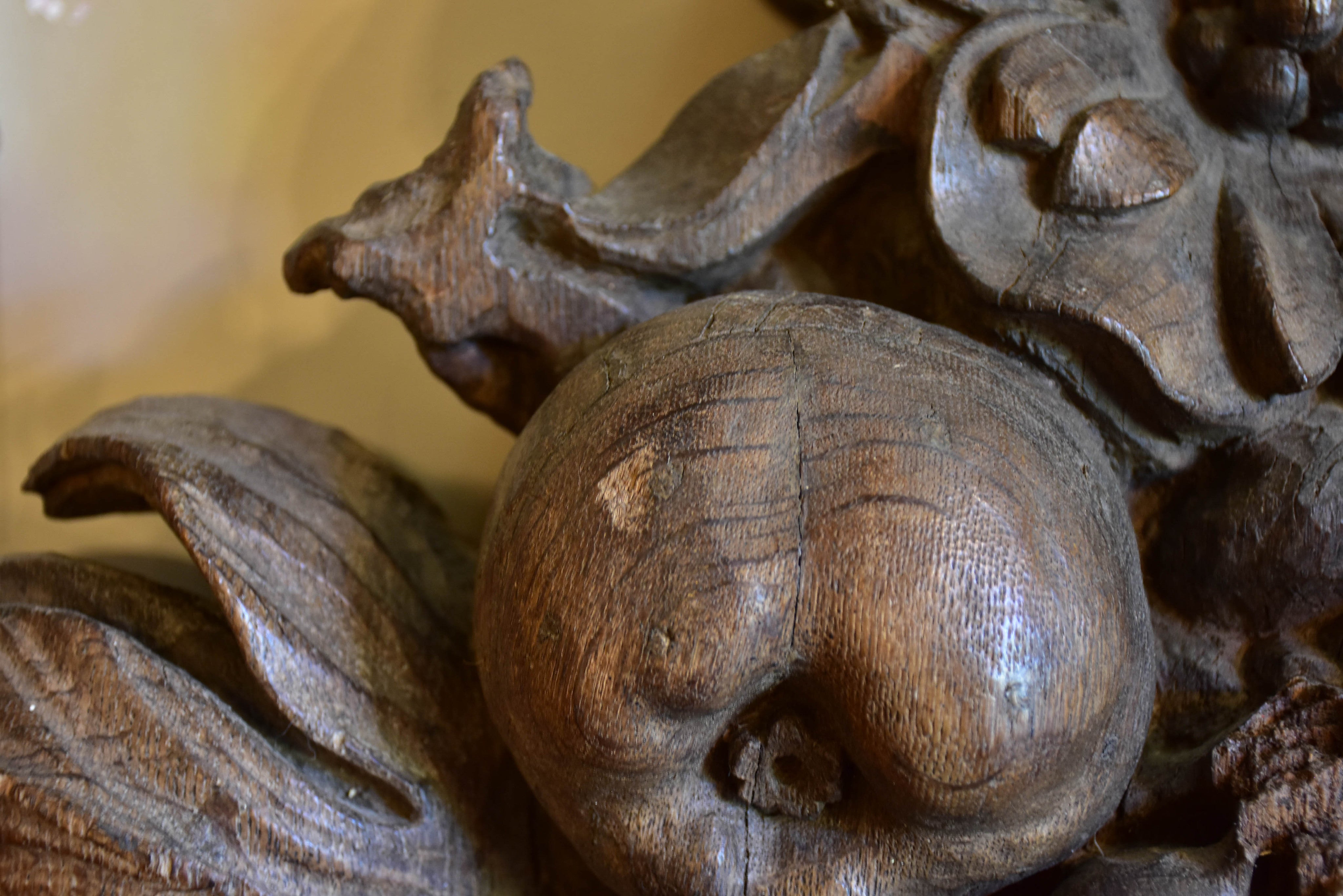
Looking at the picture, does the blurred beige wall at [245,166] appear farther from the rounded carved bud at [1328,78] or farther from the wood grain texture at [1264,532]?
the wood grain texture at [1264,532]

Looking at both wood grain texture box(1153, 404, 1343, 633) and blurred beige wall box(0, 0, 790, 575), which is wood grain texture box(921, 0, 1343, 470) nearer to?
wood grain texture box(1153, 404, 1343, 633)

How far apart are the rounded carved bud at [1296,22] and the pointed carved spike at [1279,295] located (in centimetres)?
12

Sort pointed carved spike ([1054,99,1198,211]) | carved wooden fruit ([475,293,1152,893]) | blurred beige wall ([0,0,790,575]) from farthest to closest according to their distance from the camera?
blurred beige wall ([0,0,790,575]), pointed carved spike ([1054,99,1198,211]), carved wooden fruit ([475,293,1152,893])

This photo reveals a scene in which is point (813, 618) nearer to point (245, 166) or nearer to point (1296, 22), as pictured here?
point (1296, 22)

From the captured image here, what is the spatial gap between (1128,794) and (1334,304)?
413 mm

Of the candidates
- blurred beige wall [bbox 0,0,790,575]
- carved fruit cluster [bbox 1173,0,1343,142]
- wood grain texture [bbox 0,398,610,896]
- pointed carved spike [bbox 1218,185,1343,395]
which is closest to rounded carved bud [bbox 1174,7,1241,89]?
carved fruit cluster [bbox 1173,0,1343,142]

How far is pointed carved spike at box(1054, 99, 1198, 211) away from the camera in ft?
2.33

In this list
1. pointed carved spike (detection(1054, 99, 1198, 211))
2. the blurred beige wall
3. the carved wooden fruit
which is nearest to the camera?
the carved wooden fruit

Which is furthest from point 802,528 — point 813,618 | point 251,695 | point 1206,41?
point 1206,41

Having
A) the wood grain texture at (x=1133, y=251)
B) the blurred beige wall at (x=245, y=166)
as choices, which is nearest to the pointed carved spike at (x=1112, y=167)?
the wood grain texture at (x=1133, y=251)

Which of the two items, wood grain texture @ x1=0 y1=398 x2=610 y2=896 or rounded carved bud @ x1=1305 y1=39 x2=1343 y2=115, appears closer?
wood grain texture @ x1=0 y1=398 x2=610 y2=896

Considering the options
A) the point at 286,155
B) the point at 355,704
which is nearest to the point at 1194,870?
the point at 355,704

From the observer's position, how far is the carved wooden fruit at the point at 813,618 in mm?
559

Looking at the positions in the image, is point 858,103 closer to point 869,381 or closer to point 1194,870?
point 869,381
